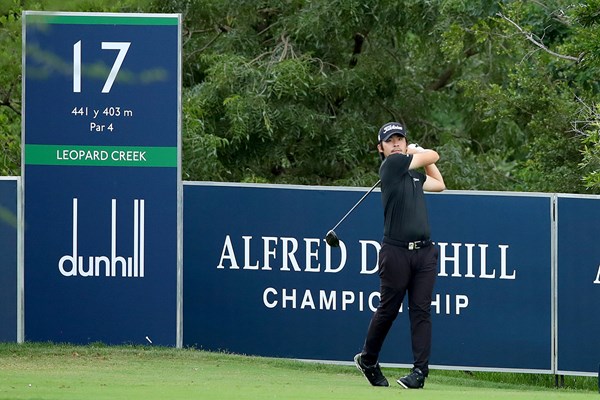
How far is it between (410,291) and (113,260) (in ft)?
10.1

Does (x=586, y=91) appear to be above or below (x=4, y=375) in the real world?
above

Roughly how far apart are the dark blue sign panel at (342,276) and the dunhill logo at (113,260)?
0.45m

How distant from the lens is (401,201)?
8328 mm

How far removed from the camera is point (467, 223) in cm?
1074

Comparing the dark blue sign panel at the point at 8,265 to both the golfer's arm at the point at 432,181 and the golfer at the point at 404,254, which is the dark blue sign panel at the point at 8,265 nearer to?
the golfer at the point at 404,254

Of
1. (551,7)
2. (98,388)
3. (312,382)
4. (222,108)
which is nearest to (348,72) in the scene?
(222,108)

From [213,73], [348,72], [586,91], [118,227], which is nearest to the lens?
[118,227]

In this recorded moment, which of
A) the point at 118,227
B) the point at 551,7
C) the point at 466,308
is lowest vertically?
the point at 466,308

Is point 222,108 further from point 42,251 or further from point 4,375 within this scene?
point 4,375

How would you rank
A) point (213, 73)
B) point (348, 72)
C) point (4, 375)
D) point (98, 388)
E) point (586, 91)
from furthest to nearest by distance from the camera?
point (348, 72) < point (213, 73) < point (586, 91) < point (4, 375) < point (98, 388)

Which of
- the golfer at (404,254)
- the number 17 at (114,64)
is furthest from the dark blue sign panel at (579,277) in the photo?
the number 17 at (114,64)

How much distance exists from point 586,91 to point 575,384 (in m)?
4.77

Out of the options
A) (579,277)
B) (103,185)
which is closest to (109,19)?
(103,185)

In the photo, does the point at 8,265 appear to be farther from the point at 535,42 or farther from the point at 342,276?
the point at 535,42
